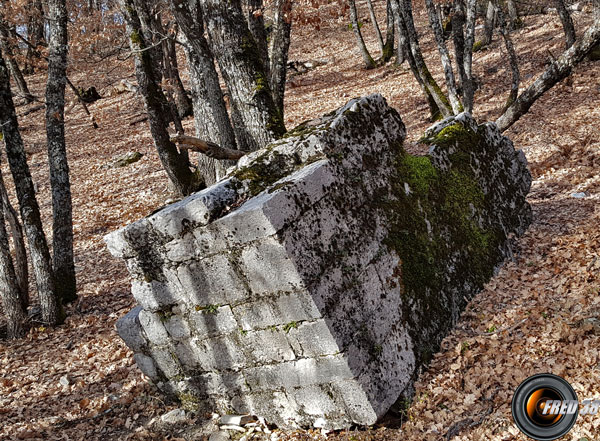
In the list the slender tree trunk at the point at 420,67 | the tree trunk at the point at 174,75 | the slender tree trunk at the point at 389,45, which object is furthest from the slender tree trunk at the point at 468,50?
the slender tree trunk at the point at 389,45

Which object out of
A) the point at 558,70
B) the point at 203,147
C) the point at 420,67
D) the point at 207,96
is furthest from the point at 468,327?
the point at 420,67

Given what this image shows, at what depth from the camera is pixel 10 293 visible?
25.9ft

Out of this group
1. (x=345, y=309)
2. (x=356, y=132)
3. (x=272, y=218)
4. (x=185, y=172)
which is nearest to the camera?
(x=272, y=218)

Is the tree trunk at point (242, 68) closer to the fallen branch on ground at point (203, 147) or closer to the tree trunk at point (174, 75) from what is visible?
the fallen branch on ground at point (203, 147)

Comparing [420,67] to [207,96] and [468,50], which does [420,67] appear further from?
[207,96]

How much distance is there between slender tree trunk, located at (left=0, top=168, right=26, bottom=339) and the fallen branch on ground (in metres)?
3.32

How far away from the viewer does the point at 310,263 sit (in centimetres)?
439

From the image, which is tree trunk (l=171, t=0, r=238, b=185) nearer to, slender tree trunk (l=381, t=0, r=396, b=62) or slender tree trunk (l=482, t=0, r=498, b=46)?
slender tree trunk (l=482, t=0, r=498, b=46)

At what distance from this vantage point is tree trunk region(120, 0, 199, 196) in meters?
10.4

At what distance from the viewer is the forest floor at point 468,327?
14.4 feet

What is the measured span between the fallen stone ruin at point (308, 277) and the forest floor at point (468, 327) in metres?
0.39

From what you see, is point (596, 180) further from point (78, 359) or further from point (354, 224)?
point (78, 359)

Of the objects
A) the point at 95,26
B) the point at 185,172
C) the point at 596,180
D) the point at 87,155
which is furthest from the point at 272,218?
the point at 95,26

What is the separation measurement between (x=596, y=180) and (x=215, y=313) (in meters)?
6.74
